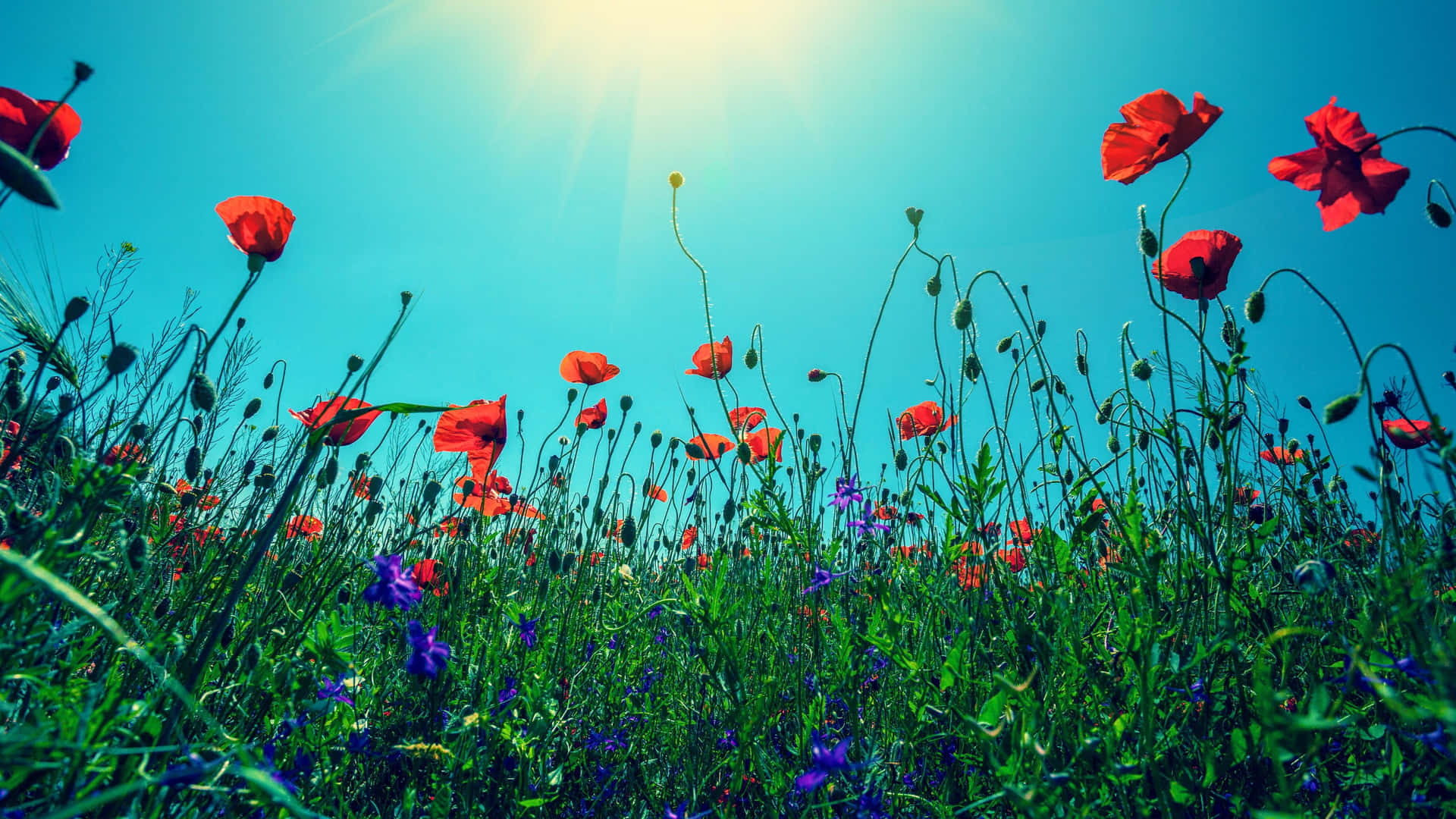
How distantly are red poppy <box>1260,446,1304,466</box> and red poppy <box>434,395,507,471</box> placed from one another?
3.05m

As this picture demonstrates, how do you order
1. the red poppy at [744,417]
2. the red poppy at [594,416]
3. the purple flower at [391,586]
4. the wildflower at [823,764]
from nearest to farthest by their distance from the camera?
the wildflower at [823,764] < the purple flower at [391,586] < the red poppy at [744,417] < the red poppy at [594,416]

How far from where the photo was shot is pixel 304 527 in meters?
2.79

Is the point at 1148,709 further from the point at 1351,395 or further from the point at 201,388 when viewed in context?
the point at 201,388

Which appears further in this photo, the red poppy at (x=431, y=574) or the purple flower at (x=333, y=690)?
the red poppy at (x=431, y=574)

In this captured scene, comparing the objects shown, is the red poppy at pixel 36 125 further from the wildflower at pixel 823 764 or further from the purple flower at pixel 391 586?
the wildflower at pixel 823 764

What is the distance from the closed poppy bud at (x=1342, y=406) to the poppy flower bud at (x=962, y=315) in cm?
89

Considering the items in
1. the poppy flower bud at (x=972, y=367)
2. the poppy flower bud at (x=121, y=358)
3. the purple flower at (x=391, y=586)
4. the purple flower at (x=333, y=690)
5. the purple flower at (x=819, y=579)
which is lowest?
→ the purple flower at (x=333, y=690)

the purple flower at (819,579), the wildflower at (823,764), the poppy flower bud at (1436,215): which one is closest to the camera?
the wildflower at (823,764)

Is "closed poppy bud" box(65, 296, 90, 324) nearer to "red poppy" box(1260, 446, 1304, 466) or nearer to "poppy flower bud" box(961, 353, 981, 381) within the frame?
"poppy flower bud" box(961, 353, 981, 381)

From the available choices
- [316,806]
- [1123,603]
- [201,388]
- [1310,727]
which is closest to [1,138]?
[201,388]

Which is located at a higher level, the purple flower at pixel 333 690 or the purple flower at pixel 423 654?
the purple flower at pixel 423 654

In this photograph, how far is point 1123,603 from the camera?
4.10 ft

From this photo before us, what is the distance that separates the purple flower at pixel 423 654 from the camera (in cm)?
124

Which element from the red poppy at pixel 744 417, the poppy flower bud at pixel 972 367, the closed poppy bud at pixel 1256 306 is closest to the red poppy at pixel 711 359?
the red poppy at pixel 744 417
